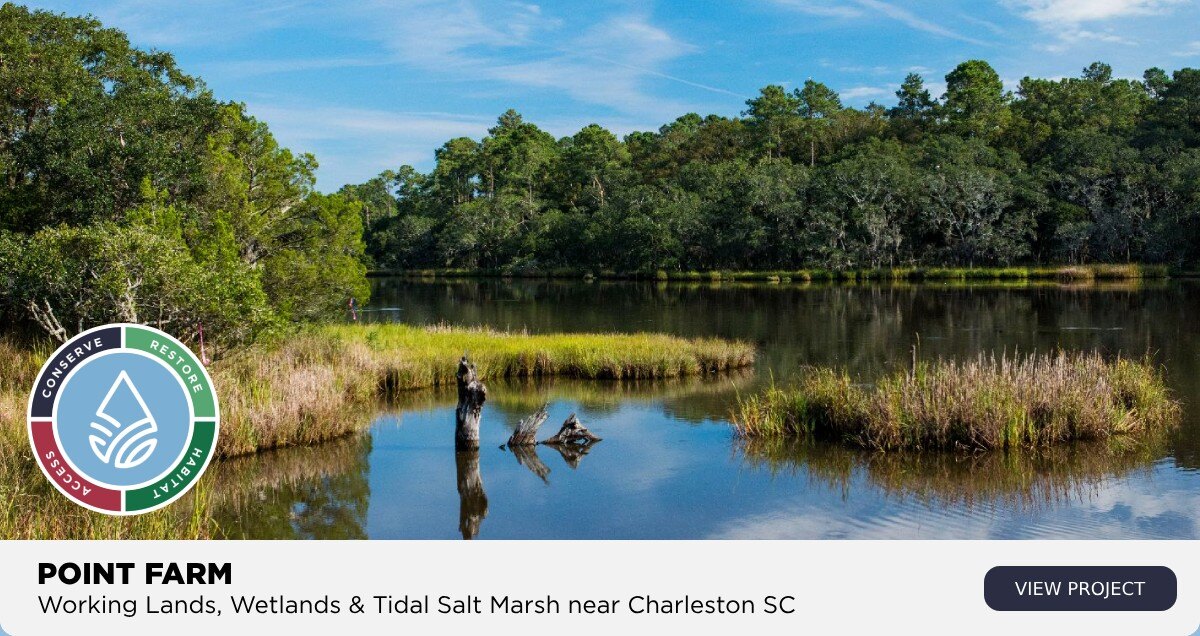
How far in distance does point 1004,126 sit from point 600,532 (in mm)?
84135

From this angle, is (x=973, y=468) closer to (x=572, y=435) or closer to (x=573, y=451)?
(x=573, y=451)

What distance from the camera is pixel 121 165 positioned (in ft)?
74.6

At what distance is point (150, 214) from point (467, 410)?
779 centimetres

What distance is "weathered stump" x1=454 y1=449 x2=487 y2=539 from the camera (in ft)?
39.2

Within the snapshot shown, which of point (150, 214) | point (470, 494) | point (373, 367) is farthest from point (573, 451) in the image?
point (150, 214)

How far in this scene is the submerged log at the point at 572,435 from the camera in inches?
655

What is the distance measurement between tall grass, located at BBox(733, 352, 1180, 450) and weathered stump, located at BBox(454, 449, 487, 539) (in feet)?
15.8

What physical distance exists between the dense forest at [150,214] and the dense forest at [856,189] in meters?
54.8

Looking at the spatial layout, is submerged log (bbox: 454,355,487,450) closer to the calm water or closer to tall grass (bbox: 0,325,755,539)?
the calm water

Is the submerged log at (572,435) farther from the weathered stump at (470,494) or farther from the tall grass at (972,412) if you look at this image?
the tall grass at (972,412)

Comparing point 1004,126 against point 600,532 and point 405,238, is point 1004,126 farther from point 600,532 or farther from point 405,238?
point 600,532

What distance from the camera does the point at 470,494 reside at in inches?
525
